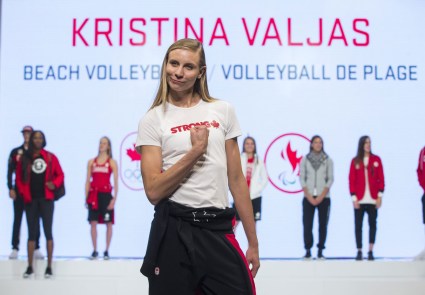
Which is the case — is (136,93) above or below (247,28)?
below

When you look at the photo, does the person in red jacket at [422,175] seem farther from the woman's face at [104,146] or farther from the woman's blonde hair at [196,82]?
the woman's blonde hair at [196,82]

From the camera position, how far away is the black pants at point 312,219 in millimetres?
7105

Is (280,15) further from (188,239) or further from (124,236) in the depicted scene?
(188,239)

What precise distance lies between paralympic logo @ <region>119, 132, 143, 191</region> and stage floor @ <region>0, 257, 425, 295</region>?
2.93 feet

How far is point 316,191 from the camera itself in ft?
23.4

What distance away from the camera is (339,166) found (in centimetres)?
734

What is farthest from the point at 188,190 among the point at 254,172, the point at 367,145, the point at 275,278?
the point at 367,145

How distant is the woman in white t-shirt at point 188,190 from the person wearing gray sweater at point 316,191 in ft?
16.7

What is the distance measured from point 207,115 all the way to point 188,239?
0.38m

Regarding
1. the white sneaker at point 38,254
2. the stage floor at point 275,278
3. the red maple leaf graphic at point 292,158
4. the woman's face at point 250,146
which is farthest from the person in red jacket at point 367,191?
the white sneaker at point 38,254

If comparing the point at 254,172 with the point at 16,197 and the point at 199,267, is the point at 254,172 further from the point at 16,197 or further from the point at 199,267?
the point at 199,267

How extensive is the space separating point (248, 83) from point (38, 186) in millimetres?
2442

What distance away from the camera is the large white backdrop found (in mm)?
7336

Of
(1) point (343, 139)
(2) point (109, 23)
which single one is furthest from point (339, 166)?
(2) point (109, 23)
